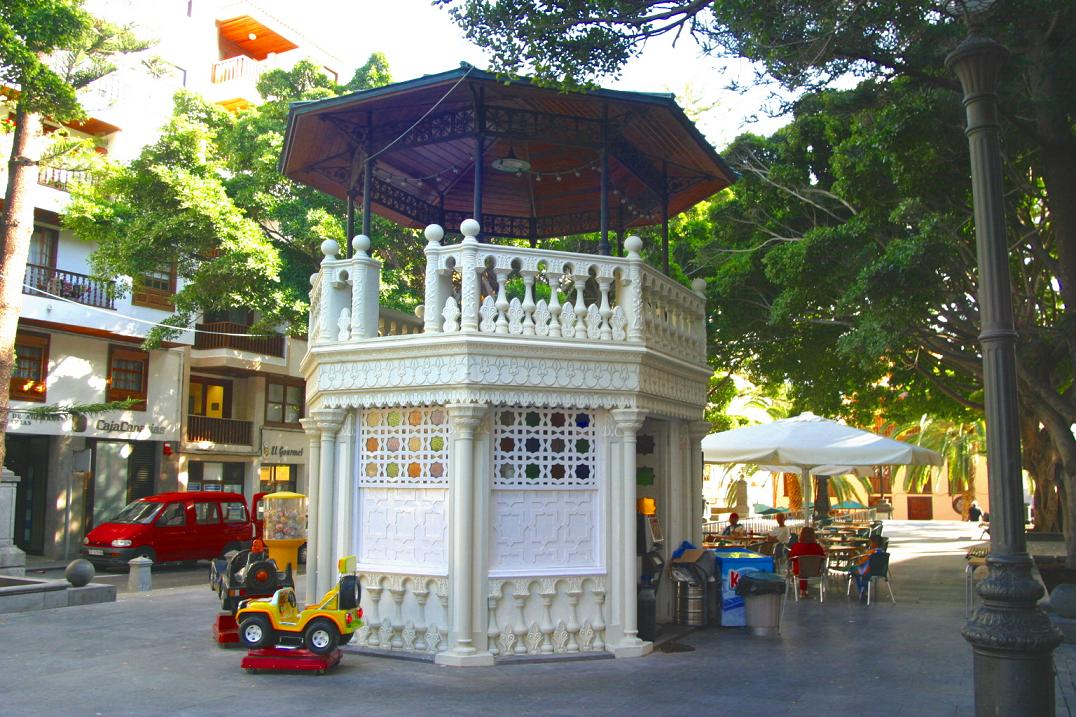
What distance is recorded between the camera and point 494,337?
9.82 m

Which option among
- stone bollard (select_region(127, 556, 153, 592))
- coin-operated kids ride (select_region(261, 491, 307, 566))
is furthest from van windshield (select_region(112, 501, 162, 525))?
coin-operated kids ride (select_region(261, 491, 307, 566))

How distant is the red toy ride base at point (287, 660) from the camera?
29.8 feet

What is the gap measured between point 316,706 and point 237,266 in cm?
1691

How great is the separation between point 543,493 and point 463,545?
3.63 ft

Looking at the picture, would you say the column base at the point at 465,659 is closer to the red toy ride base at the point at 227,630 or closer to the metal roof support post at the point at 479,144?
the red toy ride base at the point at 227,630

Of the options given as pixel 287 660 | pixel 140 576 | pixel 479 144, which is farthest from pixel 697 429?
pixel 140 576

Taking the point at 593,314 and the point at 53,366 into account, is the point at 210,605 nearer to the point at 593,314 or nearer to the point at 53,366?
the point at 593,314

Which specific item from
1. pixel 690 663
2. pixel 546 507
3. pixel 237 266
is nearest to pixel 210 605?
pixel 546 507

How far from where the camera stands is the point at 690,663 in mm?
9688

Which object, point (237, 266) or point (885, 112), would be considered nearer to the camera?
point (885, 112)

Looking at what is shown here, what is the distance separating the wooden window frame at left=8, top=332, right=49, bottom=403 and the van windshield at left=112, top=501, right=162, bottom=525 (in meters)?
5.27

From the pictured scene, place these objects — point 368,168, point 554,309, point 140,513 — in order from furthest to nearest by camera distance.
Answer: point 140,513 → point 368,168 → point 554,309

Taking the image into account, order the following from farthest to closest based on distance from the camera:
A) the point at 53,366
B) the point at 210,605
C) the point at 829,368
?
1. the point at 53,366
2. the point at 829,368
3. the point at 210,605

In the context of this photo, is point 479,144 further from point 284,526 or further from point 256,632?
point 284,526
